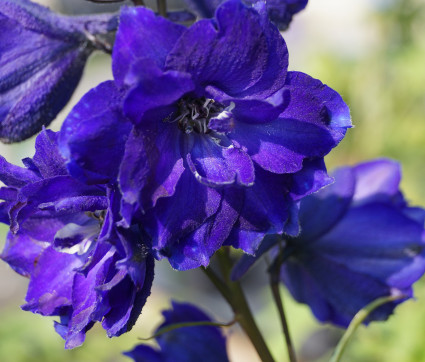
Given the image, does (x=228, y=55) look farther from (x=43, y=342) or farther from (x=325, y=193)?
(x=43, y=342)

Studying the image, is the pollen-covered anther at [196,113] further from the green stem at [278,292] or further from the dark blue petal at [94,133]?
the green stem at [278,292]

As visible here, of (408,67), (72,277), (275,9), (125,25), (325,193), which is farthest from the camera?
(408,67)

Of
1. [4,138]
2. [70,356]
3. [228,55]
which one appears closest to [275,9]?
[228,55]

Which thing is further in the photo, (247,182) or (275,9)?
(275,9)

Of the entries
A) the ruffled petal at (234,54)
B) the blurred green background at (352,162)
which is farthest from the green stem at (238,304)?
the blurred green background at (352,162)

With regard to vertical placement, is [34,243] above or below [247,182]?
below

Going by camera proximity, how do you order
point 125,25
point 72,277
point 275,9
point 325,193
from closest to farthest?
point 125,25 → point 72,277 → point 275,9 → point 325,193

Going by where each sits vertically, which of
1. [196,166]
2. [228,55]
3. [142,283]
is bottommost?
[142,283]

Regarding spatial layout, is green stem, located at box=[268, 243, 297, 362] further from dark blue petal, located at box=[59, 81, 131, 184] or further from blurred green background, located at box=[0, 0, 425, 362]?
blurred green background, located at box=[0, 0, 425, 362]
